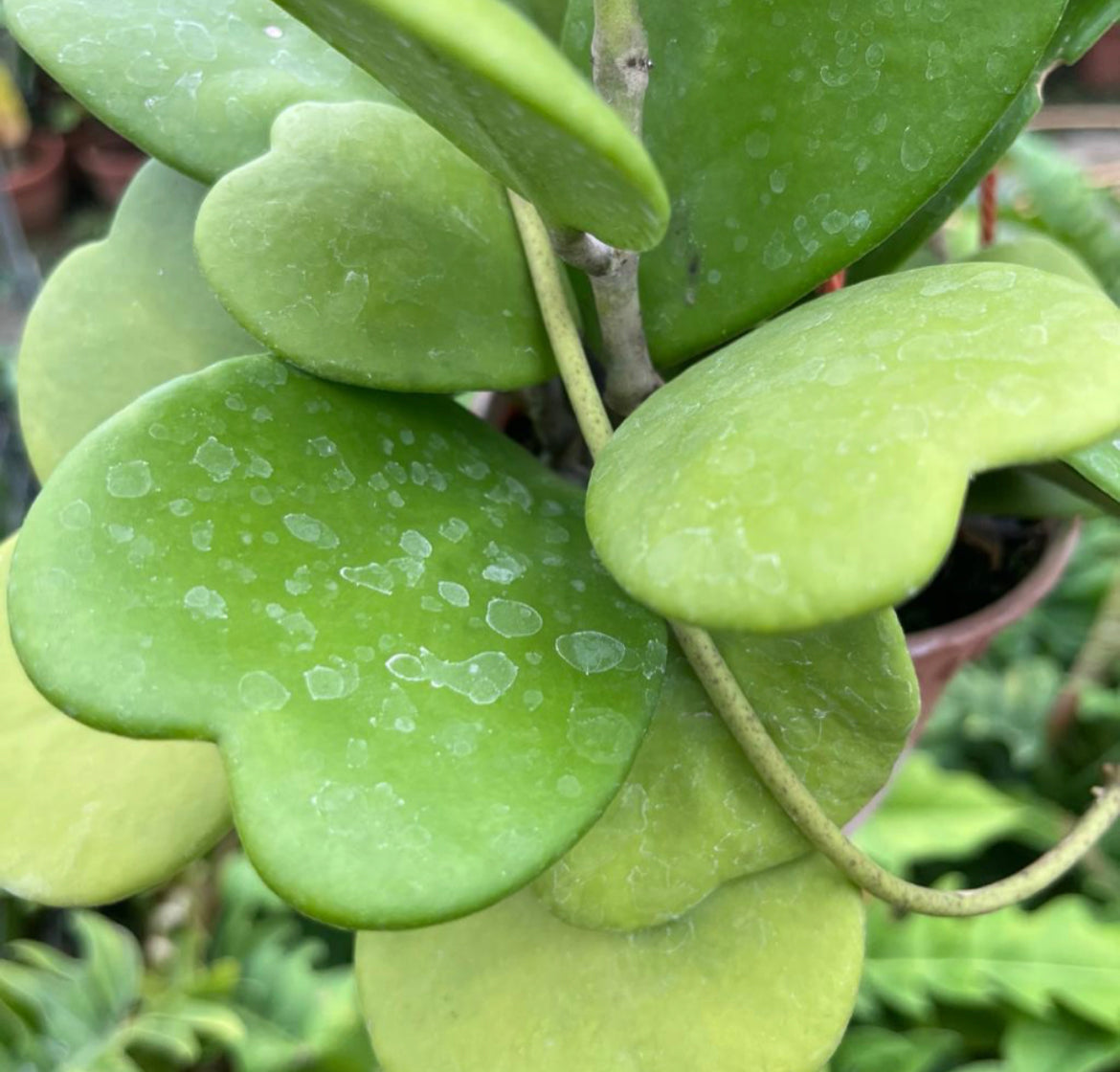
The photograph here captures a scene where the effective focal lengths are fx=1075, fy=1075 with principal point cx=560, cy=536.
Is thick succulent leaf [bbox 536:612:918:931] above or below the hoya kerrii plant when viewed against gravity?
below

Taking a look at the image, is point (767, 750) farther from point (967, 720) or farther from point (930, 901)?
point (967, 720)

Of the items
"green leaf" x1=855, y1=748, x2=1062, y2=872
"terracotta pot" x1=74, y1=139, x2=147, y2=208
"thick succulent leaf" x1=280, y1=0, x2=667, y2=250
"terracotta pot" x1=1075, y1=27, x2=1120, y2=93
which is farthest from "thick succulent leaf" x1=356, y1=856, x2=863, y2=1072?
"terracotta pot" x1=1075, y1=27, x2=1120, y2=93

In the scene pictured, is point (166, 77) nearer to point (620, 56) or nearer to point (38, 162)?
point (620, 56)

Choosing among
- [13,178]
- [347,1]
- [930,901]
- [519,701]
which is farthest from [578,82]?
[13,178]

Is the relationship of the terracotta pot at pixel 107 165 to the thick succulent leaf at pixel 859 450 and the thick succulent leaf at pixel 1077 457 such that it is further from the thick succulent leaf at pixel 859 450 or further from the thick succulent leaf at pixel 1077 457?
the thick succulent leaf at pixel 859 450

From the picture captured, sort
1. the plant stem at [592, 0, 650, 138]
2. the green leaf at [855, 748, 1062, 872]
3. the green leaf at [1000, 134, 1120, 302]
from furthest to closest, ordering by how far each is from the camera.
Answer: the green leaf at [855, 748, 1062, 872], the green leaf at [1000, 134, 1120, 302], the plant stem at [592, 0, 650, 138]

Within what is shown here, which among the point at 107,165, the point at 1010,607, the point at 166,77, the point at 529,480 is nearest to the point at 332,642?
the point at 529,480

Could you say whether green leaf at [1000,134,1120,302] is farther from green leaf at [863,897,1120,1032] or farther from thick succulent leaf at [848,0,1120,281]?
green leaf at [863,897,1120,1032]
